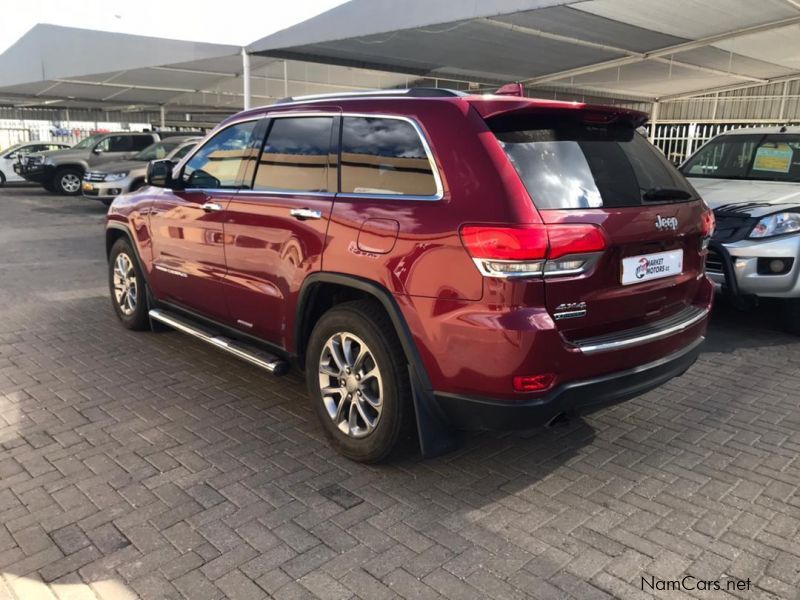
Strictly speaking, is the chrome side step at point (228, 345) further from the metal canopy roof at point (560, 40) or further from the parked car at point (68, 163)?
the parked car at point (68, 163)

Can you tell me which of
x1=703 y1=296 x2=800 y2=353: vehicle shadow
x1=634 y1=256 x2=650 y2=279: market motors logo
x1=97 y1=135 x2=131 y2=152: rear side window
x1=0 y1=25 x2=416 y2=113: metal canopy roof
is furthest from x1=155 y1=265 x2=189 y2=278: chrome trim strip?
x1=97 y1=135 x2=131 y2=152: rear side window

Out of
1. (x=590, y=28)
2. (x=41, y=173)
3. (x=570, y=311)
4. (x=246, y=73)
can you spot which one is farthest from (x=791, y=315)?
(x=41, y=173)

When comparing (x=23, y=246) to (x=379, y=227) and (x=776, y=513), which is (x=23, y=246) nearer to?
(x=379, y=227)

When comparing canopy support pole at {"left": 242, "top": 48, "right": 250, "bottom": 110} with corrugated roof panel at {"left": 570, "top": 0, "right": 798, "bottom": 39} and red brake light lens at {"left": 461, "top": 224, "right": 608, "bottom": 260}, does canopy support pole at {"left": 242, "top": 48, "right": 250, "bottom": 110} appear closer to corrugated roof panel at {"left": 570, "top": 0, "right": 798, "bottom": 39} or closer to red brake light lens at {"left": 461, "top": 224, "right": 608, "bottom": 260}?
corrugated roof panel at {"left": 570, "top": 0, "right": 798, "bottom": 39}

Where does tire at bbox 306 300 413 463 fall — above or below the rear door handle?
below

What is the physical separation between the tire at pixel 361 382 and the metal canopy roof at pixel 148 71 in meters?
10.8

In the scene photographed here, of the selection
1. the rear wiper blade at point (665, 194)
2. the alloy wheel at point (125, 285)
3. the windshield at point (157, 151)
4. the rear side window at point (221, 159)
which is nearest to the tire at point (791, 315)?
the rear wiper blade at point (665, 194)

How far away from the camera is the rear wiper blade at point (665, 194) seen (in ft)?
10.5

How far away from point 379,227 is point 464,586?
5.19 feet

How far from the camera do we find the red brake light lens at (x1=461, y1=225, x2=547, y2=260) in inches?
104

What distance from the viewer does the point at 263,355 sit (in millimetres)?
3869

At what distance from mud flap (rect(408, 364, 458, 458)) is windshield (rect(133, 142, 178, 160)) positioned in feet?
43.6

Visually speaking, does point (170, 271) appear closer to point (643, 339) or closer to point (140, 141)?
point (643, 339)

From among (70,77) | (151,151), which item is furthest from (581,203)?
(70,77)
